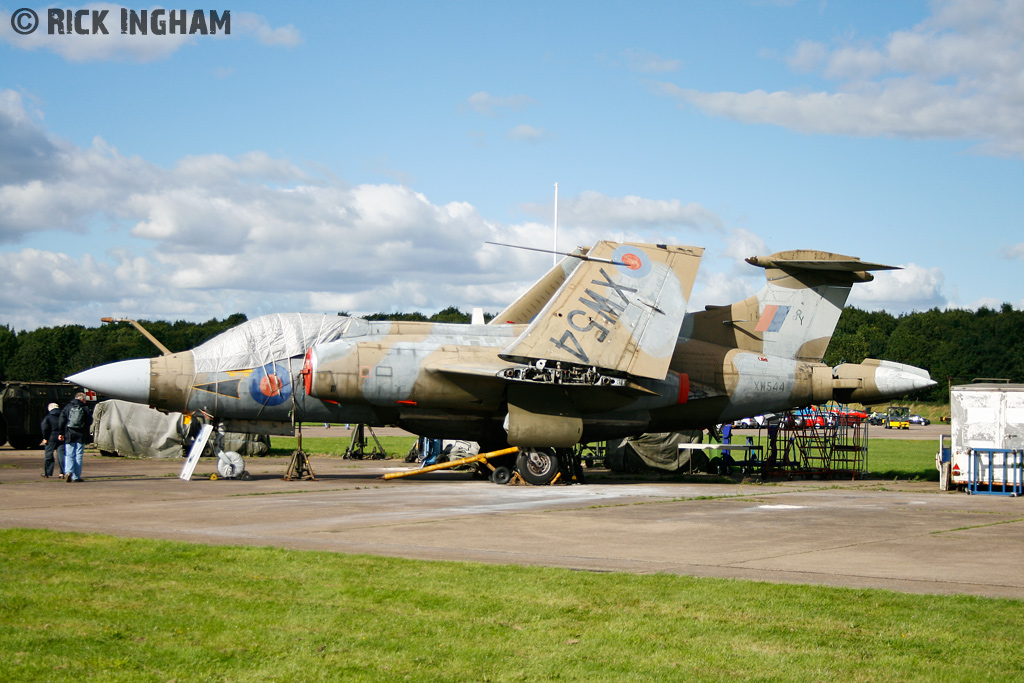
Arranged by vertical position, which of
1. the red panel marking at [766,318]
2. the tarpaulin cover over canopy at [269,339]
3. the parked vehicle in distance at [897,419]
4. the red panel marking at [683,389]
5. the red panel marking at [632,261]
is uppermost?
the red panel marking at [632,261]

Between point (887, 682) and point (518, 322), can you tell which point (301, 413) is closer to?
point (518, 322)

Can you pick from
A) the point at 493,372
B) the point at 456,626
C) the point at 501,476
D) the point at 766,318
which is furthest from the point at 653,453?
the point at 456,626

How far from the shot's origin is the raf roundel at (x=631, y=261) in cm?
2012

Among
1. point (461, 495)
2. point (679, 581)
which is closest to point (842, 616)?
point (679, 581)

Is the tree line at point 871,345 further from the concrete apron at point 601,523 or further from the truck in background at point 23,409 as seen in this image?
the concrete apron at point 601,523

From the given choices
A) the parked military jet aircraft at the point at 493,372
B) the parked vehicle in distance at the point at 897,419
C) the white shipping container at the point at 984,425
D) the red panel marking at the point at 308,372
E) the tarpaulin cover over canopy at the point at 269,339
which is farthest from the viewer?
the parked vehicle in distance at the point at 897,419

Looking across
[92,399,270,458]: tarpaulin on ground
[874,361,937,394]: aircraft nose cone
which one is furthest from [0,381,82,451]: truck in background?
[874,361,937,394]: aircraft nose cone

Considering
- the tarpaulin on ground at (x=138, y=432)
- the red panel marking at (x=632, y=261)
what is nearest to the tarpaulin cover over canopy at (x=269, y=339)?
the red panel marking at (x=632, y=261)

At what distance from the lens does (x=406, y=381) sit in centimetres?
1969

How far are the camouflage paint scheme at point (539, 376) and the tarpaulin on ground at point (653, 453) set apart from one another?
3372 mm

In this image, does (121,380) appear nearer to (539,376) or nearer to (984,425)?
(539,376)

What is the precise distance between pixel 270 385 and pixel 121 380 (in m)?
3.02

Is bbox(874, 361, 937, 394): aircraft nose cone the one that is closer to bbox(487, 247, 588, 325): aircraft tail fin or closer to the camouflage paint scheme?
the camouflage paint scheme

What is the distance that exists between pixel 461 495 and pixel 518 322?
A: 755 cm
